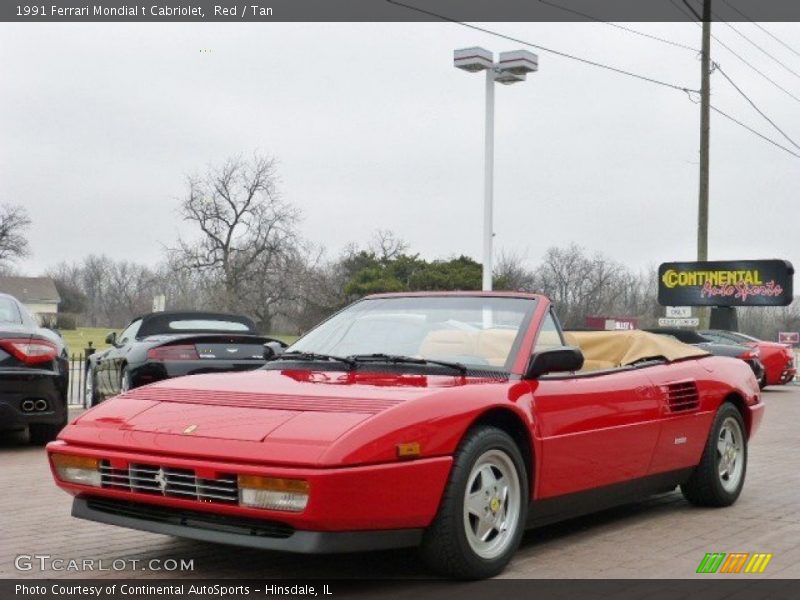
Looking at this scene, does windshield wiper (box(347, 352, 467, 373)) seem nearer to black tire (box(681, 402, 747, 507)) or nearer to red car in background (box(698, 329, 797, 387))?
black tire (box(681, 402, 747, 507))

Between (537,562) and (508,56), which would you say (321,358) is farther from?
(508,56)

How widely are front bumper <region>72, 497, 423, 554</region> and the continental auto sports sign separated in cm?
2703

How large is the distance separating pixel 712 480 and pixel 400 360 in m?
2.70

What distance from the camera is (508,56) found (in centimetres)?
1923

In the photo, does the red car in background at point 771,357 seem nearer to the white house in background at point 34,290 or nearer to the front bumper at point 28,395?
the front bumper at point 28,395

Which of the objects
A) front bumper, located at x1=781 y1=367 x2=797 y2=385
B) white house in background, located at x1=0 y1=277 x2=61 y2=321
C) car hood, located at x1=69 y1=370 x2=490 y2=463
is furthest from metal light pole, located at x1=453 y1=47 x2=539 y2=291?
white house in background, located at x1=0 y1=277 x2=61 y2=321

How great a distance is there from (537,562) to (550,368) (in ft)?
3.21

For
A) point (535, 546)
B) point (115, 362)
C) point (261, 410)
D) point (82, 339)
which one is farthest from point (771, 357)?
point (82, 339)

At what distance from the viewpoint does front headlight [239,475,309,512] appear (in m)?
4.27

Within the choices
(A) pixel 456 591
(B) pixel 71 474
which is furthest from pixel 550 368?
(B) pixel 71 474

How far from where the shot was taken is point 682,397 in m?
6.78

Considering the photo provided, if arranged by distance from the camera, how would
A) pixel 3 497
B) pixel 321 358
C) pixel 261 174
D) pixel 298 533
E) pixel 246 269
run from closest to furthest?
pixel 298 533 → pixel 321 358 → pixel 3 497 → pixel 246 269 → pixel 261 174

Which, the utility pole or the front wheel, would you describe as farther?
the utility pole

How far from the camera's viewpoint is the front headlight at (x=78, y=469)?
4848mm
